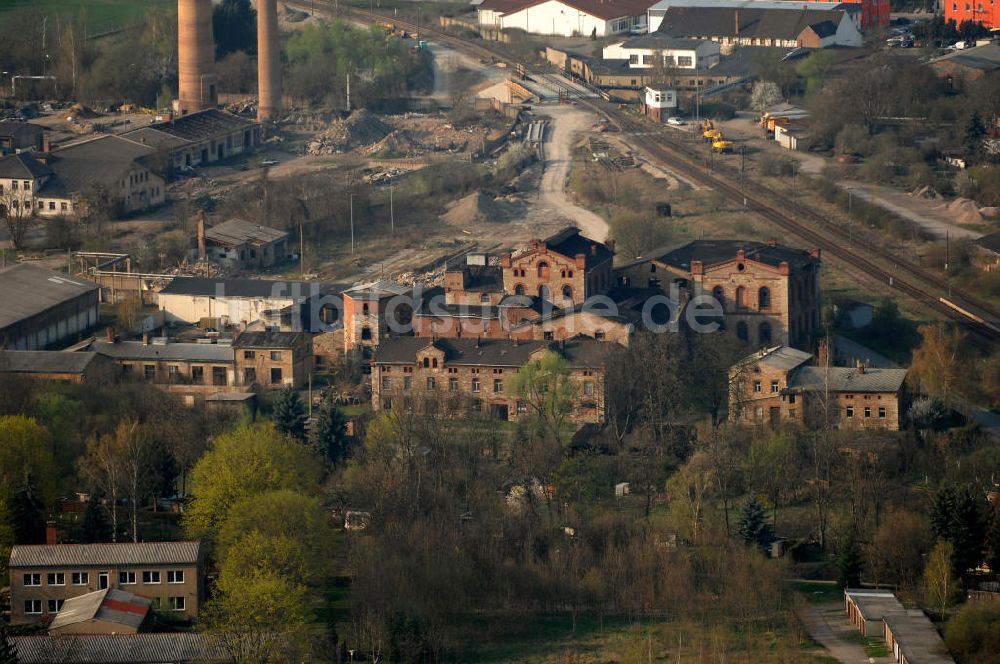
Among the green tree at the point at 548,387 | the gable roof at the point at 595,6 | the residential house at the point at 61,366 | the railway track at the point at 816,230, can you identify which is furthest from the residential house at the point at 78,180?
the gable roof at the point at 595,6

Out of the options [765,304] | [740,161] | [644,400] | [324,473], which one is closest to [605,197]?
[740,161]

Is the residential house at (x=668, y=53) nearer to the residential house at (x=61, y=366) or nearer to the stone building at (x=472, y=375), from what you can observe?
the stone building at (x=472, y=375)

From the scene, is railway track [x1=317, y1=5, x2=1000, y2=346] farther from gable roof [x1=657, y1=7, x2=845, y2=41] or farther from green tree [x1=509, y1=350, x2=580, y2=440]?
green tree [x1=509, y1=350, x2=580, y2=440]

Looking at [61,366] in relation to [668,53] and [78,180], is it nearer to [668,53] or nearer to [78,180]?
[78,180]

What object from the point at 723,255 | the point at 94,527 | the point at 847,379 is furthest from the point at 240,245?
the point at 94,527

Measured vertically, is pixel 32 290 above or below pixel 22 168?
below

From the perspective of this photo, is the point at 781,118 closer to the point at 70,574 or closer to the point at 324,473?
the point at 324,473

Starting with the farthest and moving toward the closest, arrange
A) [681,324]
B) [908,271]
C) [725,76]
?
[725,76], [908,271], [681,324]
